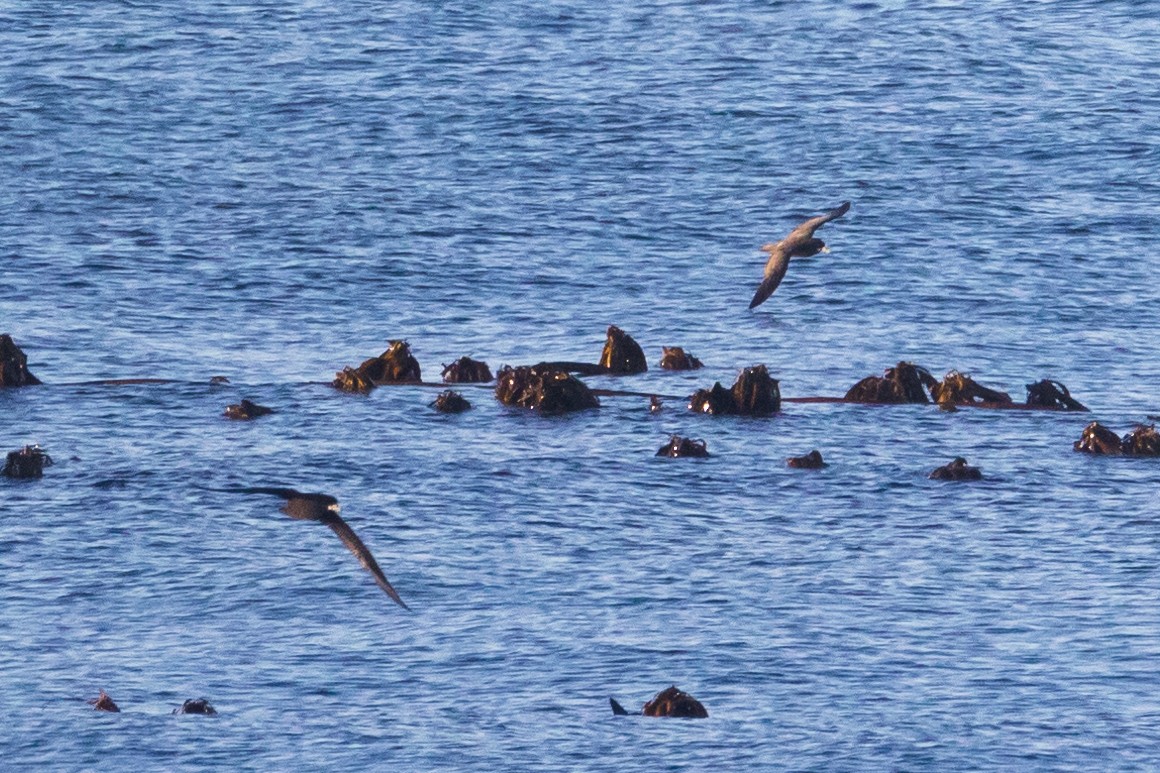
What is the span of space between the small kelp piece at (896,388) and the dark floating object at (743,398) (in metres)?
1.81

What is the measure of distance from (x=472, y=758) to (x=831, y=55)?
67928 mm

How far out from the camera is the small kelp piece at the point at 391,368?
161 ft

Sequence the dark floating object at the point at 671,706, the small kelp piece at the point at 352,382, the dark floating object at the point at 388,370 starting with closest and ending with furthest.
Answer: the dark floating object at the point at 671,706 < the small kelp piece at the point at 352,382 < the dark floating object at the point at 388,370

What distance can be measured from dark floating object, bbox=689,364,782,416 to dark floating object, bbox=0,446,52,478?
12.5m

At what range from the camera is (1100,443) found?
43594mm

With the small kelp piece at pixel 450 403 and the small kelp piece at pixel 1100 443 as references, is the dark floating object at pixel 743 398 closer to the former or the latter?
the small kelp piece at pixel 450 403

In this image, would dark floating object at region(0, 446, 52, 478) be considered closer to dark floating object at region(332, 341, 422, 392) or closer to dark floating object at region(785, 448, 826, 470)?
dark floating object at region(332, 341, 422, 392)

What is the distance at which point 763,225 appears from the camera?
235ft

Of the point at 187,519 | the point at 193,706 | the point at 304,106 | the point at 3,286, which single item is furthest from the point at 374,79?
the point at 193,706

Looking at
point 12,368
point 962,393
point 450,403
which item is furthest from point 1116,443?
point 12,368

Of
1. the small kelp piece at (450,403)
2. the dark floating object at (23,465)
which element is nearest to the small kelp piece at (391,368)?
the small kelp piece at (450,403)

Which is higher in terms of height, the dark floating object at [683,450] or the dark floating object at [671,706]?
the dark floating object at [683,450]

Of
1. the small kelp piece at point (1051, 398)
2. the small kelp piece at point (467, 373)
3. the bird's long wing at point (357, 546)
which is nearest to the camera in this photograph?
the bird's long wing at point (357, 546)

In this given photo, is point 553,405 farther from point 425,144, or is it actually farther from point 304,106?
point 304,106
